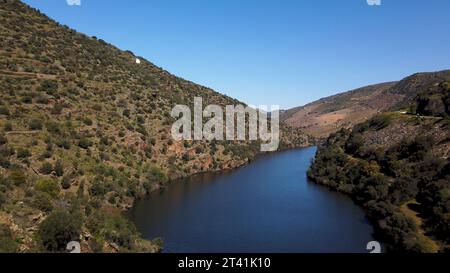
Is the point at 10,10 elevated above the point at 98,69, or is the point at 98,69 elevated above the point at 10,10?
the point at 10,10

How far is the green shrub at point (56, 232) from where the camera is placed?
29938mm

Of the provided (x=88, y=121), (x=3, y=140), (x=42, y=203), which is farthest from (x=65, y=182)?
(x=88, y=121)

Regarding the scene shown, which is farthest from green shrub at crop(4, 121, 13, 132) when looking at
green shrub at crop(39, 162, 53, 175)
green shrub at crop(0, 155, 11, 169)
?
green shrub at crop(0, 155, 11, 169)

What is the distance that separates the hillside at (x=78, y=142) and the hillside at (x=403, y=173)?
26.8 meters

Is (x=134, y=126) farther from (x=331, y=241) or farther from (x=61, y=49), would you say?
(x=331, y=241)

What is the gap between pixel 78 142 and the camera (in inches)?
2463

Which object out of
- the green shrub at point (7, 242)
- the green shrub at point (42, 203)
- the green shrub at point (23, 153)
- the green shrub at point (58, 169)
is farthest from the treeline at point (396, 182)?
the green shrub at point (23, 153)

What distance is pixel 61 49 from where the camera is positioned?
94.6 m

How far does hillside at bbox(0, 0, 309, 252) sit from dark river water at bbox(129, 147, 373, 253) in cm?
447

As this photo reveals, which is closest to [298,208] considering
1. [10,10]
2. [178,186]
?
[178,186]

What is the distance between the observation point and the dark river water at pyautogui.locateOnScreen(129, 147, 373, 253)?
4312cm

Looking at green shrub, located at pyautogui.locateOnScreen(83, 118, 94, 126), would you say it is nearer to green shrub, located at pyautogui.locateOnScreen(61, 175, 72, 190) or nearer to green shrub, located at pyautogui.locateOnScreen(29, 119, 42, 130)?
green shrub, located at pyautogui.locateOnScreen(29, 119, 42, 130)

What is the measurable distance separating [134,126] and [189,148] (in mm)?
Result: 15555
